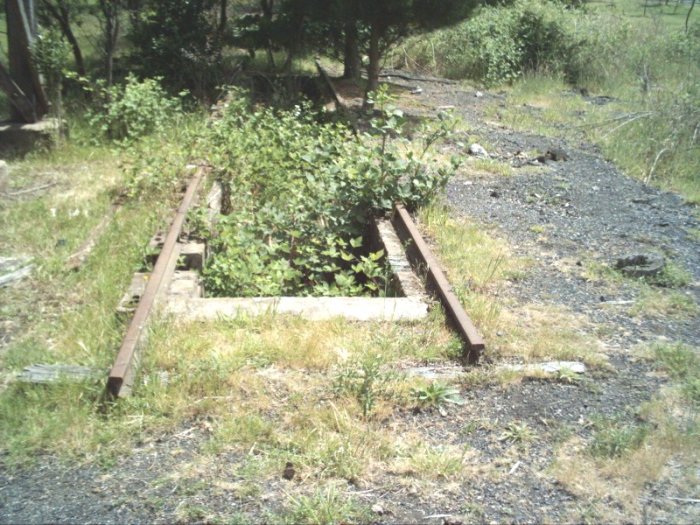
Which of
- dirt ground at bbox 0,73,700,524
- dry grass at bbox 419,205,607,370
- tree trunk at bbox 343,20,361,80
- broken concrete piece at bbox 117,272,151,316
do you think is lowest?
dirt ground at bbox 0,73,700,524

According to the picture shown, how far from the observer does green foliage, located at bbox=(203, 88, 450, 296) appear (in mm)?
5434

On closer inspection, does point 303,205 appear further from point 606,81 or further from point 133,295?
point 606,81

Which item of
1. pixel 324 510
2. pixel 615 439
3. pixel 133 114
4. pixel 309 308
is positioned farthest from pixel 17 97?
pixel 615 439

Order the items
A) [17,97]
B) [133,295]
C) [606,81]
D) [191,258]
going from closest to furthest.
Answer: [133,295] → [191,258] → [17,97] → [606,81]

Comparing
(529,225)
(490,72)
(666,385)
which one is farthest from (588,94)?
(666,385)

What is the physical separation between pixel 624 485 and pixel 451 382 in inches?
44.7

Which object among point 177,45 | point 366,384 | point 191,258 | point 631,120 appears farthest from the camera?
point 177,45

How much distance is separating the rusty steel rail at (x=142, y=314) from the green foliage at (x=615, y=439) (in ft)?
8.15

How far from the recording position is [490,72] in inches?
610

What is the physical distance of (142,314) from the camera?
419 cm

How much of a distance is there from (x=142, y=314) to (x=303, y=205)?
7.99 ft

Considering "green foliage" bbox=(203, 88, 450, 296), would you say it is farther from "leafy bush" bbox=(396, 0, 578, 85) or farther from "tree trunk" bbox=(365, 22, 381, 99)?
"leafy bush" bbox=(396, 0, 578, 85)

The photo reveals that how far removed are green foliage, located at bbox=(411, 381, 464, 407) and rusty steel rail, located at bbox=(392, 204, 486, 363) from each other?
414 mm

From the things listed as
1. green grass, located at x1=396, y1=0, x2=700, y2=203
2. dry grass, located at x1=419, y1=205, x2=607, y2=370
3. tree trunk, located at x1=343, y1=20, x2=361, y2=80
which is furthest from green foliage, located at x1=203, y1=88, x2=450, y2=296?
tree trunk, located at x1=343, y1=20, x2=361, y2=80
